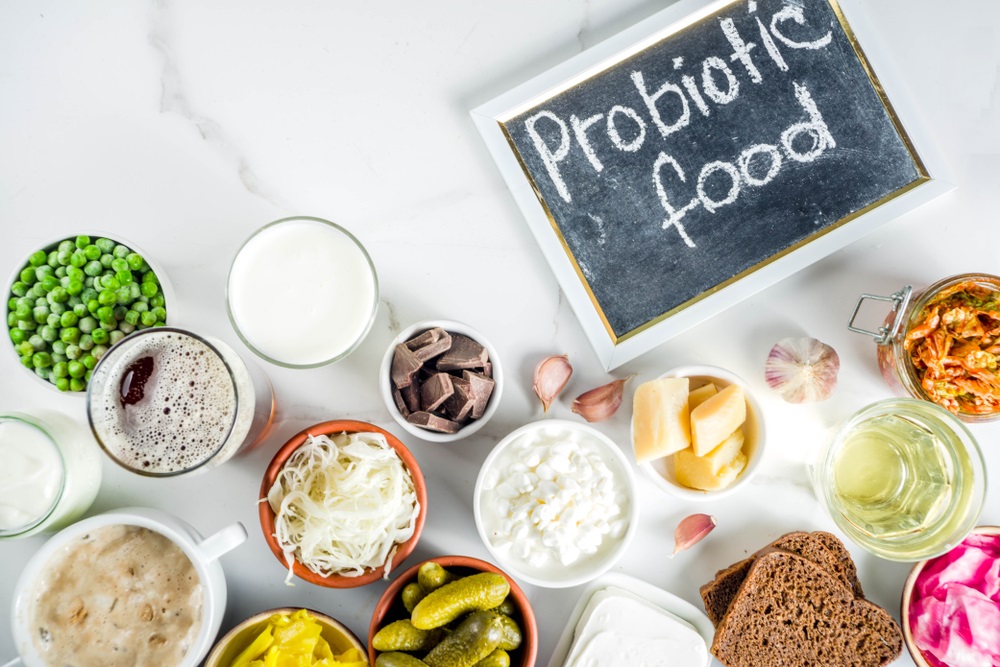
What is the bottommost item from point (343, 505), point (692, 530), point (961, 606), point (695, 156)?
point (961, 606)

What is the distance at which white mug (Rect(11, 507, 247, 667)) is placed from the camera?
1.08 meters

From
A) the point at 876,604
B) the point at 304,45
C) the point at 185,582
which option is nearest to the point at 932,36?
the point at 876,604

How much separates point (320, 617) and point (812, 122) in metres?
1.25

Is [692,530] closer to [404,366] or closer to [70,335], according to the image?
[404,366]

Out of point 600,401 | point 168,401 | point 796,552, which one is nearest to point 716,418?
point 600,401

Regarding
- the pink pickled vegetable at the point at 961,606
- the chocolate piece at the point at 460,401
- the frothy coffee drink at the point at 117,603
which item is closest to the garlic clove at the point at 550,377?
the chocolate piece at the point at 460,401

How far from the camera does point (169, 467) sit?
1094mm

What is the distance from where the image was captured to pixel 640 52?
4.40 feet

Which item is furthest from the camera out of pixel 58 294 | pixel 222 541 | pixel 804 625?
pixel 804 625

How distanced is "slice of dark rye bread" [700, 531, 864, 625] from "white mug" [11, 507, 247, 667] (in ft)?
2.75

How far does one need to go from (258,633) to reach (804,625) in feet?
3.15

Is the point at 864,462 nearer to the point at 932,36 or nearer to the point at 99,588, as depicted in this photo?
the point at 932,36

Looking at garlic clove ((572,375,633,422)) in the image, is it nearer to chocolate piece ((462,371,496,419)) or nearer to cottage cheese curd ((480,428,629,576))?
cottage cheese curd ((480,428,629,576))

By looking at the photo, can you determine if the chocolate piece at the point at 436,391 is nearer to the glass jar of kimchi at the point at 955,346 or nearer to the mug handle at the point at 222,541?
the mug handle at the point at 222,541
